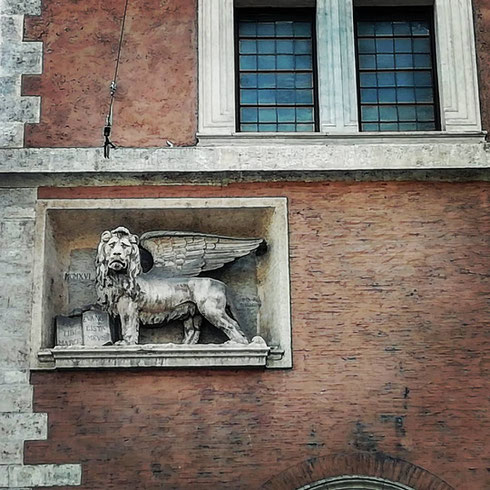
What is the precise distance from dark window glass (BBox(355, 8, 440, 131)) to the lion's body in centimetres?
224

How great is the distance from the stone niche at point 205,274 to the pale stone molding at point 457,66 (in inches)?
71.7

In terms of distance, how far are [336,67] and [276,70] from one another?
2.05 feet

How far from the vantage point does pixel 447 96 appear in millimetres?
12492

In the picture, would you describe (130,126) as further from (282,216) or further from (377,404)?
(377,404)

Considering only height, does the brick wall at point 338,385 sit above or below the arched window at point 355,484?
above

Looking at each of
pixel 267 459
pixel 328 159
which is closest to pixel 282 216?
pixel 328 159

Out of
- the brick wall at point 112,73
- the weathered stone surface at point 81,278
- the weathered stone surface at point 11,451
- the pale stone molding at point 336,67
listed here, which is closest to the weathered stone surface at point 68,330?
the weathered stone surface at point 81,278

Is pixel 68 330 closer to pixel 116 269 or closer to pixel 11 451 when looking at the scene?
pixel 116 269

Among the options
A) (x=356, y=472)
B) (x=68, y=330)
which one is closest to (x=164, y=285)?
(x=68, y=330)

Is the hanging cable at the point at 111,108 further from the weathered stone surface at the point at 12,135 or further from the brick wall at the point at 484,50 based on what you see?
the brick wall at the point at 484,50

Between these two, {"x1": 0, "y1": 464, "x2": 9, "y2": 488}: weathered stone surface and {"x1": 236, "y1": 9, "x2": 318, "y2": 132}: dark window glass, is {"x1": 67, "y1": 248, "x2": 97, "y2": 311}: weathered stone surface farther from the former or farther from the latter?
{"x1": 236, "y1": 9, "x2": 318, "y2": 132}: dark window glass

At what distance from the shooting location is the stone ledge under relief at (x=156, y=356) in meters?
11.5

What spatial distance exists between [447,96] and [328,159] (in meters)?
1.32

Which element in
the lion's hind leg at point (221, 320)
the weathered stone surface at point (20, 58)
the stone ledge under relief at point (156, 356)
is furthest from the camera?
the weathered stone surface at point (20, 58)
